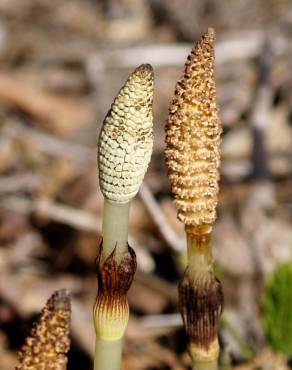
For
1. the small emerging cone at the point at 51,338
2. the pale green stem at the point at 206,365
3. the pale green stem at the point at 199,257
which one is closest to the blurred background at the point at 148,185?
the pale green stem at the point at 206,365

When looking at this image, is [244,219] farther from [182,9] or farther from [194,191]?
[182,9]

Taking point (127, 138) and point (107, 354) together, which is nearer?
point (127, 138)

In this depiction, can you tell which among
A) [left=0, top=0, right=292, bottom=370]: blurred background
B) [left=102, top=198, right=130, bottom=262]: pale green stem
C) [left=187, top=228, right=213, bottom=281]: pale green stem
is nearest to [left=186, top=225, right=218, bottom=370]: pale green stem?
[left=187, top=228, right=213, bottom=281]: pale green stem

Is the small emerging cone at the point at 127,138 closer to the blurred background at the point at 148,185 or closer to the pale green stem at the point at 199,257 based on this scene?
the pale green stem at the point at 199,257

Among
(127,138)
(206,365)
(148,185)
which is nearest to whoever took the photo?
(127,138)

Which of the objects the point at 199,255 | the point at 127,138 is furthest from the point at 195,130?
the point at 199,255

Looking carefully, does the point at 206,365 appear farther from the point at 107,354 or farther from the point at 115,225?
the point at 115,225
